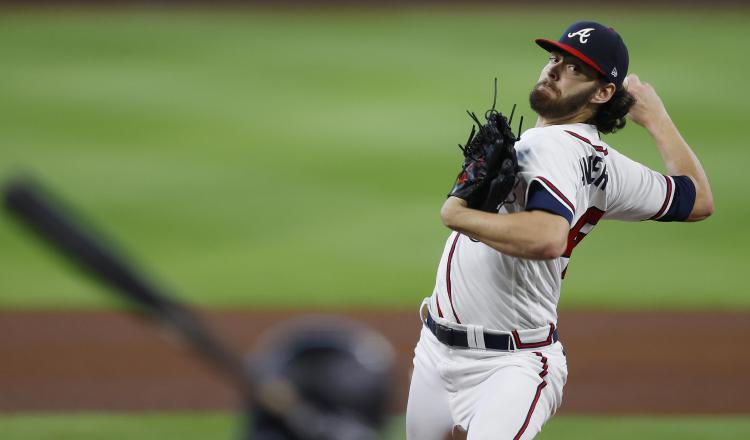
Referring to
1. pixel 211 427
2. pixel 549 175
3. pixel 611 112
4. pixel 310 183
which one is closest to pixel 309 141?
pixel 310 183

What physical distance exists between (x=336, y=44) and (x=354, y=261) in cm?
976

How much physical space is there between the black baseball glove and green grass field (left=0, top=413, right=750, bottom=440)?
107 inches

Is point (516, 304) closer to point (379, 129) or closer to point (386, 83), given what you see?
point (379, 129)

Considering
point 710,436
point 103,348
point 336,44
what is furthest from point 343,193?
point 336,44

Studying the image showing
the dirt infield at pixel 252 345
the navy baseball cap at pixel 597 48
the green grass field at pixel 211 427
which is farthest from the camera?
the dirt infield at pixel 252 345

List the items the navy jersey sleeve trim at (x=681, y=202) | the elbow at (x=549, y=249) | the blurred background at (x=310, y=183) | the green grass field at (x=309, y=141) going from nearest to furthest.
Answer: the elbow at (x=549, y=249) → the navy jersey sleeve trim at (x=681, y=202) → the blurred background at (x=310, y=183) → the green grass field at (x=309, y=141)

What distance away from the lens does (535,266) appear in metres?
3.62

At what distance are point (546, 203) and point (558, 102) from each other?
1.74 feet

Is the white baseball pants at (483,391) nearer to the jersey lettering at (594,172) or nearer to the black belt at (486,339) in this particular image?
the black belt at (486,339)

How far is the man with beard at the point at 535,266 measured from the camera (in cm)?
347

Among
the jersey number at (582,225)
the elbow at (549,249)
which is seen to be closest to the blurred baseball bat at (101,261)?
the elbow at (549,249)

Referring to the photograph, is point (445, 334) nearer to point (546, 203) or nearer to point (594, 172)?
point (546, 203)

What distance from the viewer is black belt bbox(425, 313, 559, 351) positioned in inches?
142

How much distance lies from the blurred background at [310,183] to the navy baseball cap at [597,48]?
1370mm
